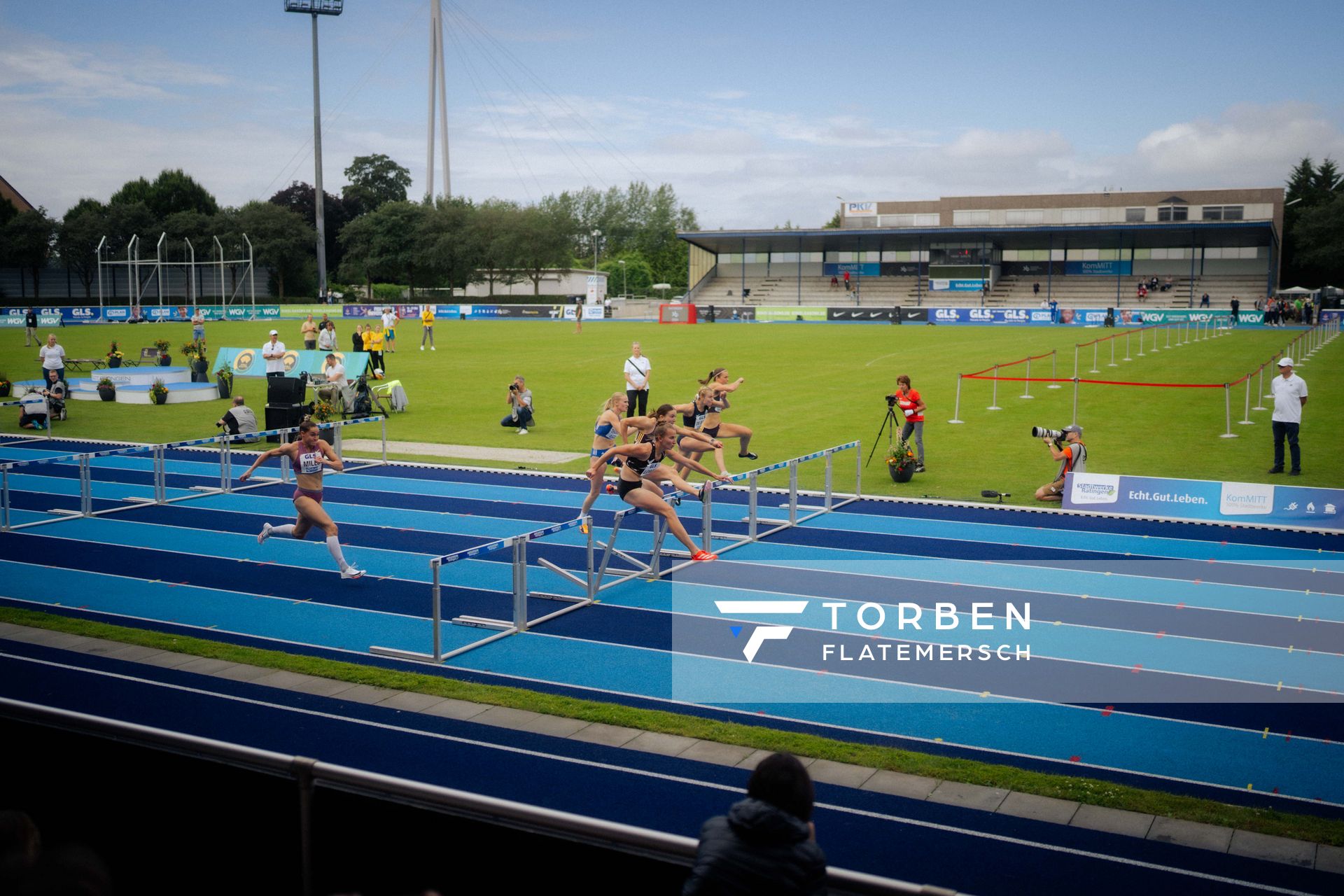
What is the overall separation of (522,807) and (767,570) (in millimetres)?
9275

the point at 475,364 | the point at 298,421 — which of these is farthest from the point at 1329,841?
the point at 475,364

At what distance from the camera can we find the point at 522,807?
3.76m

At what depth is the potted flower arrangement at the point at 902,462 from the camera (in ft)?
61.2

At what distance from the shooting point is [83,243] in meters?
76.3

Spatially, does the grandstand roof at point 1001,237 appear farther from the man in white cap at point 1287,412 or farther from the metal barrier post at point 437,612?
the metal barrier post at point 437,612

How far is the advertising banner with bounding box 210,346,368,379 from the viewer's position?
26.9 m

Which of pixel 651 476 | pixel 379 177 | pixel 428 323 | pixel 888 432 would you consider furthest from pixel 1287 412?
pixel 379 177

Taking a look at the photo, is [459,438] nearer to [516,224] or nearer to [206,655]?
[206,655]

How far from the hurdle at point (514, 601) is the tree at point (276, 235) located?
78535 mm

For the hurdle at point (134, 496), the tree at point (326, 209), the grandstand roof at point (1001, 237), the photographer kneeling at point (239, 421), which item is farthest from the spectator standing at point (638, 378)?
the tree at point (326, 209)

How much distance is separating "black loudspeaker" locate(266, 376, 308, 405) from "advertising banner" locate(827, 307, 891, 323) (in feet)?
147

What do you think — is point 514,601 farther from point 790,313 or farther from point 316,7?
point 316,7

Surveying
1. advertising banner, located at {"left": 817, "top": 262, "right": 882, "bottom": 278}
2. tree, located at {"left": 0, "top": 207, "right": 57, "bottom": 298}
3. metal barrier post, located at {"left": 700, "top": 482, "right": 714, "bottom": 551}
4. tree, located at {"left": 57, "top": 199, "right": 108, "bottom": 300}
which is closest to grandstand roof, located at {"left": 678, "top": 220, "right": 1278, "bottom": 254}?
advertising banner, located at {"left": 817, "top": 262, "right": 882, "bottom": 278}

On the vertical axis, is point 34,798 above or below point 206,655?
above
